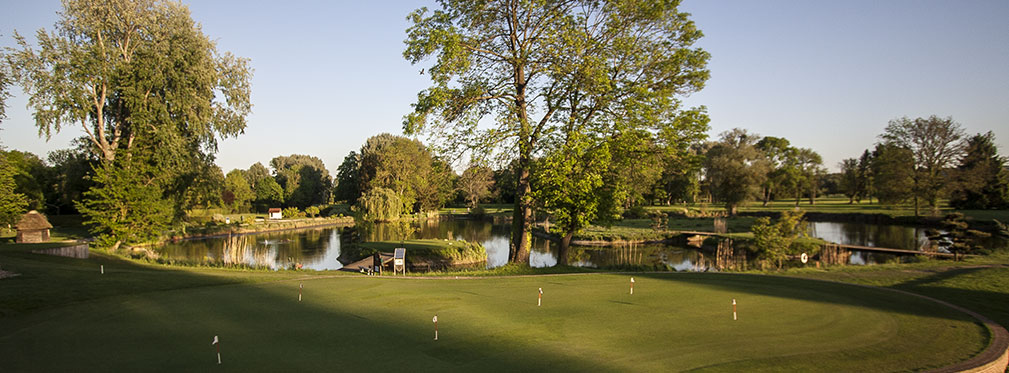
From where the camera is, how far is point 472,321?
8.37 m

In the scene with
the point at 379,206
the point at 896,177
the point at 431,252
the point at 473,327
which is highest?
the point at 896,177

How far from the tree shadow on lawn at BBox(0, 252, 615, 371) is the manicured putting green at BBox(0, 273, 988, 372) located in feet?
0.10

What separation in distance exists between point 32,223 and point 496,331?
29.3 meters

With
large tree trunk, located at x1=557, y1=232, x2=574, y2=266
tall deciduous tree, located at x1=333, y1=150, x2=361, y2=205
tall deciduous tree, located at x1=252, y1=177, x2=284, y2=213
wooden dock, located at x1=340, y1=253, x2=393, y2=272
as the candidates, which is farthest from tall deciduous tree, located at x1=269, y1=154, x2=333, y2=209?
large tree trunk, located at x1=557, y1=232, x2=574, y2=266

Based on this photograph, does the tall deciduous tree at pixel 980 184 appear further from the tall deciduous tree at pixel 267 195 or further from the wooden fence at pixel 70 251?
the tall deciduous tree at pixel 267 195

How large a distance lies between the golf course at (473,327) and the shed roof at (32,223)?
16779 mm

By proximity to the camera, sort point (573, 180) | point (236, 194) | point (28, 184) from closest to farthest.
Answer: point (573, 180), point (28, 184), point (236, 194)

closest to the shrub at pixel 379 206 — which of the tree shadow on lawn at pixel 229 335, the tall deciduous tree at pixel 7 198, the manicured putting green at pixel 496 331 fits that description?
the tall deciduous tree at pixel 7 198

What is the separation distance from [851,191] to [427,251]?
75.2 m

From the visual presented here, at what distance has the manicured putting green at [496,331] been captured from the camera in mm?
6254

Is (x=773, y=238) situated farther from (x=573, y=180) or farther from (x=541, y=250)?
(x=541, y=250)

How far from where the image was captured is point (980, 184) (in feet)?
161

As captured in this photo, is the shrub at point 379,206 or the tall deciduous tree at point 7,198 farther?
the shrub at point 379,206

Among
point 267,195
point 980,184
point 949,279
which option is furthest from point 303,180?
point 980,184
